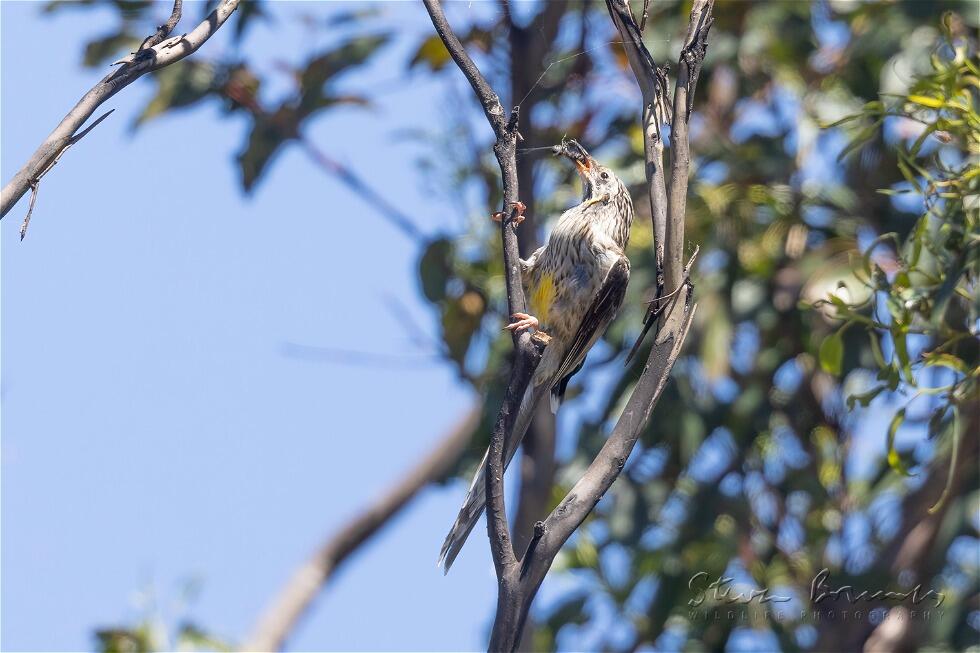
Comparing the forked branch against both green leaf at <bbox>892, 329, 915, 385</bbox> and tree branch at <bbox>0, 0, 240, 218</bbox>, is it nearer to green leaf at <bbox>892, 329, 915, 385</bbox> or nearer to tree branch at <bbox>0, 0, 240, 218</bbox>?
tree branch at <bbox>0, 0, 240, 218</bbox>

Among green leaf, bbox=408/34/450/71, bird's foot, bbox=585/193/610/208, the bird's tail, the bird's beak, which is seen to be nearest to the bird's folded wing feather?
bird's foot, bbox=585/193/610/208

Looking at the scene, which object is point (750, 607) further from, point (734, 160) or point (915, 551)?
point (734, 160)

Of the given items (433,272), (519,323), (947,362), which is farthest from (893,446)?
(433,272)

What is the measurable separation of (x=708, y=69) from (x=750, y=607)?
6.52 feet

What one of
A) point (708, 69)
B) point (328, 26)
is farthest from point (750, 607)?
point (328, 26)

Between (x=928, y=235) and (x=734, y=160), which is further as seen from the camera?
(x=734, y=160)

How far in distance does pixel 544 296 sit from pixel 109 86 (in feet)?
6.99

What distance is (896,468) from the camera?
102 inches

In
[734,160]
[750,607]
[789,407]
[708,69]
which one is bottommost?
[750,607]

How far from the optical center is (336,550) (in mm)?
6121

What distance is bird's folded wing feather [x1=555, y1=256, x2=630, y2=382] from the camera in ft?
11.6

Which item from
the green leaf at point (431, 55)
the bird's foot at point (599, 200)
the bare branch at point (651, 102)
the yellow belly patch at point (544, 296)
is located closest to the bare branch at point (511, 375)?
the bare branch at point (651, 102)
